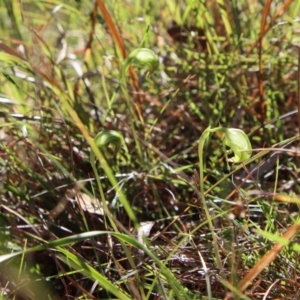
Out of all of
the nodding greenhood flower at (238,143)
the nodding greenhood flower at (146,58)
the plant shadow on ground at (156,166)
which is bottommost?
the plant shadow on ground at (156,166)

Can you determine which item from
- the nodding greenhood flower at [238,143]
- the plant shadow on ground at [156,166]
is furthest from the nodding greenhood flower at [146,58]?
the nodding greenhood flower at [238,143]

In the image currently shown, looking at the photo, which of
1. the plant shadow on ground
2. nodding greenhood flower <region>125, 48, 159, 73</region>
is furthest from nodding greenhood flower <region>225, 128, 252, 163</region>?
nodding greenhood flower <region>125, 48, 159, 73</region>

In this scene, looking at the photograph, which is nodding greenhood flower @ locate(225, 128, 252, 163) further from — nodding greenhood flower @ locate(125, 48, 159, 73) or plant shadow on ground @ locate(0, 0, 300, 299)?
nodding greenhood flower @ locate(125, 48, 159, 73)

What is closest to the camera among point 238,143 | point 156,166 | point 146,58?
point 238,143

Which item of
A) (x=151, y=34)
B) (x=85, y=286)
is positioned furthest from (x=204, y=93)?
(x=85, y=286)

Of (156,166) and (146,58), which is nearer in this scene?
(146,58)

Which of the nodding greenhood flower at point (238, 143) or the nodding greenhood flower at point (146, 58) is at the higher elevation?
the nodding greenhood flower at point (146, 58)

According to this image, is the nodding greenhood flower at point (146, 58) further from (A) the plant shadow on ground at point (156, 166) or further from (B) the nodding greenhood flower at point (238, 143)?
(B) the nodding greenhood flower at point (238, 143)

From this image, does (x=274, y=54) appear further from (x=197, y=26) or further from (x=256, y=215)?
(x=256, y=215)

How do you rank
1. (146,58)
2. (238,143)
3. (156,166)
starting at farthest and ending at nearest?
(156,166) → (146,58) → (238,143)
